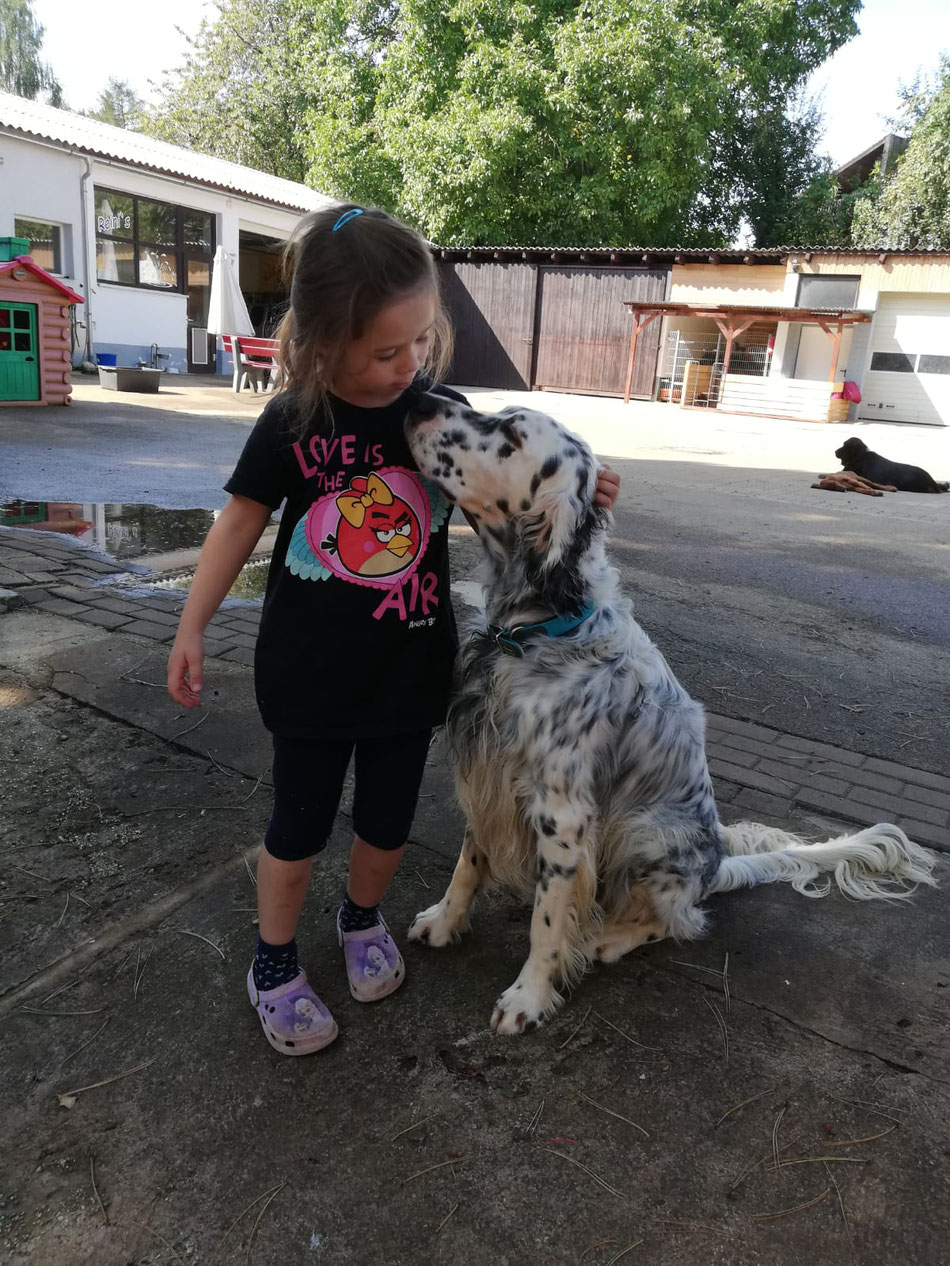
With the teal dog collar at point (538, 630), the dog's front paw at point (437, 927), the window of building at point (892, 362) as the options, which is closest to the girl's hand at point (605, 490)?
the teal dog collar at point (538, 630)

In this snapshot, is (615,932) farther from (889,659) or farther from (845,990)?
(889,659)

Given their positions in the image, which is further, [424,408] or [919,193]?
[919,193]

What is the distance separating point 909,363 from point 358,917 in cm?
2622

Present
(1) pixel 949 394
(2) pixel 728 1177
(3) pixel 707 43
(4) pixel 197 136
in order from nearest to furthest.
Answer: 1. (2) pixel 728 1177
2. (1) pixel 949 394
3. (3) pixel 707 43
4. (4) pixel 197 136

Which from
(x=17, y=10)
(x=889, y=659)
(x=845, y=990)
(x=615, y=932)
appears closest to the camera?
(x=845, y=990)

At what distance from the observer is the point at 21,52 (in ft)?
156

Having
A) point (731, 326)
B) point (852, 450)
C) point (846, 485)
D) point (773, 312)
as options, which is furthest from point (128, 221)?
point (846, 485)

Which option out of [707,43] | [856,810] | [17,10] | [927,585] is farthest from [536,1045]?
[17,10]

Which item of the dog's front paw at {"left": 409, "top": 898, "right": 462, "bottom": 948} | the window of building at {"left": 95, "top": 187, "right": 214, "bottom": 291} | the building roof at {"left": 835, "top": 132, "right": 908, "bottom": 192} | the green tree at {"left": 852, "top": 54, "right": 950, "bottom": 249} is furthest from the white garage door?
the dog's front paw at {"left": 409, "top": 898, "right": 462, "bottom": 948}

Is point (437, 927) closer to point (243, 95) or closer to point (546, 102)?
point (546, 102)

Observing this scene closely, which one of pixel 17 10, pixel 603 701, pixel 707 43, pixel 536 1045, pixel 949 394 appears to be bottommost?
pixel 536 1045

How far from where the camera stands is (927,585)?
688cm

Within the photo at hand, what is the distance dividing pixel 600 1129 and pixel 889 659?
153 inches

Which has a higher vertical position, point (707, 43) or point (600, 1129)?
point (707, 43)
